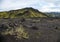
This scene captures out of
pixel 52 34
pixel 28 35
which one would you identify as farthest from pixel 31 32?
pixel 52 34

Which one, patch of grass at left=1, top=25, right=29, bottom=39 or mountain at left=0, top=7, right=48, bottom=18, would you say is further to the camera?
mountain at left=0, top=7, right=48, bottom=18

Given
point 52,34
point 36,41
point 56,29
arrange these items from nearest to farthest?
point 36,41 → point 52,34 → point 56,29

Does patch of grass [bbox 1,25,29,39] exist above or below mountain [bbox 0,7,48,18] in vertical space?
above

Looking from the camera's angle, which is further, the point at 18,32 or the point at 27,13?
the point at 27,13

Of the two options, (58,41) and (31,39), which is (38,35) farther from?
(58,41)

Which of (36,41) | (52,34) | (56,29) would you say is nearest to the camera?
(36,41)

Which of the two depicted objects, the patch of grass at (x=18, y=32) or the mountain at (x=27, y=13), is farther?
the mountain at (x=27, y=13)

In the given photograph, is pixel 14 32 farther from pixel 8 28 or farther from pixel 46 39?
pixel 46 39

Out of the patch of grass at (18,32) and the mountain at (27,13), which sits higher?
the patch of grass at (18,32)

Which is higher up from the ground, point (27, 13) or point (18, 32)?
point (18, 32)

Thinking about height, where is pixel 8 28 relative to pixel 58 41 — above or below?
above

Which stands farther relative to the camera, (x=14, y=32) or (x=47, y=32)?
(x=47, y=32)
